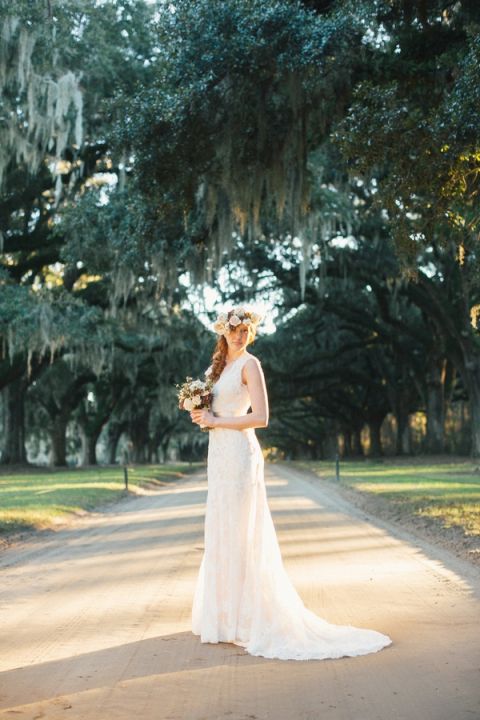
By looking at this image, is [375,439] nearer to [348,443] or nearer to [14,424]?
[348,443]

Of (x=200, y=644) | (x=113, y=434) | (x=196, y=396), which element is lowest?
(x=200, y=644)

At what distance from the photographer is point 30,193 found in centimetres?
3019

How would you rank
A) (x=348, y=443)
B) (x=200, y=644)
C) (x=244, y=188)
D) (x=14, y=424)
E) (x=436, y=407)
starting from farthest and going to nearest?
(x=348, y=443)
(x=14, y=424)
(x=436, y=407)
(x=244, y=188)
(x=200, y=644)

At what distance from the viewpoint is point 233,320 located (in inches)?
241

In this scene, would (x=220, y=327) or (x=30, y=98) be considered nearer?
(x=220, y=327)

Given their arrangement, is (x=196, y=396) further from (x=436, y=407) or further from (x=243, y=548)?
(x=436, y=407)

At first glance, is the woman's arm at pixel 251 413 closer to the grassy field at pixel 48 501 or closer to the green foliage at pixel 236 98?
the grassy field at pixel 48 501

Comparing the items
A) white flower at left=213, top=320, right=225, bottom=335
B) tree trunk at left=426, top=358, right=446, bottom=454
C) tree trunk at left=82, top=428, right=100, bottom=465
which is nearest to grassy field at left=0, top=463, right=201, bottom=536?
white flower at left=213, top=320, right=225, bottom=335

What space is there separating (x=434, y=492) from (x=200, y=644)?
13312 mm

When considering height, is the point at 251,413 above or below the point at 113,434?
below

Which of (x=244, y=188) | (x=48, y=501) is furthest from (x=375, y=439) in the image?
(x=244, y=188)

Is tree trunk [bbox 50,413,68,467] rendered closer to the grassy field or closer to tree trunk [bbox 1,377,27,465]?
tree trunk [bbox 1,377,27,465]

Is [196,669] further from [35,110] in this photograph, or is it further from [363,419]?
[363,419]

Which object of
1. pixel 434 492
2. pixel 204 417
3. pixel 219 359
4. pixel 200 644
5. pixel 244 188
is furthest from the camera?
pixel 434 492
